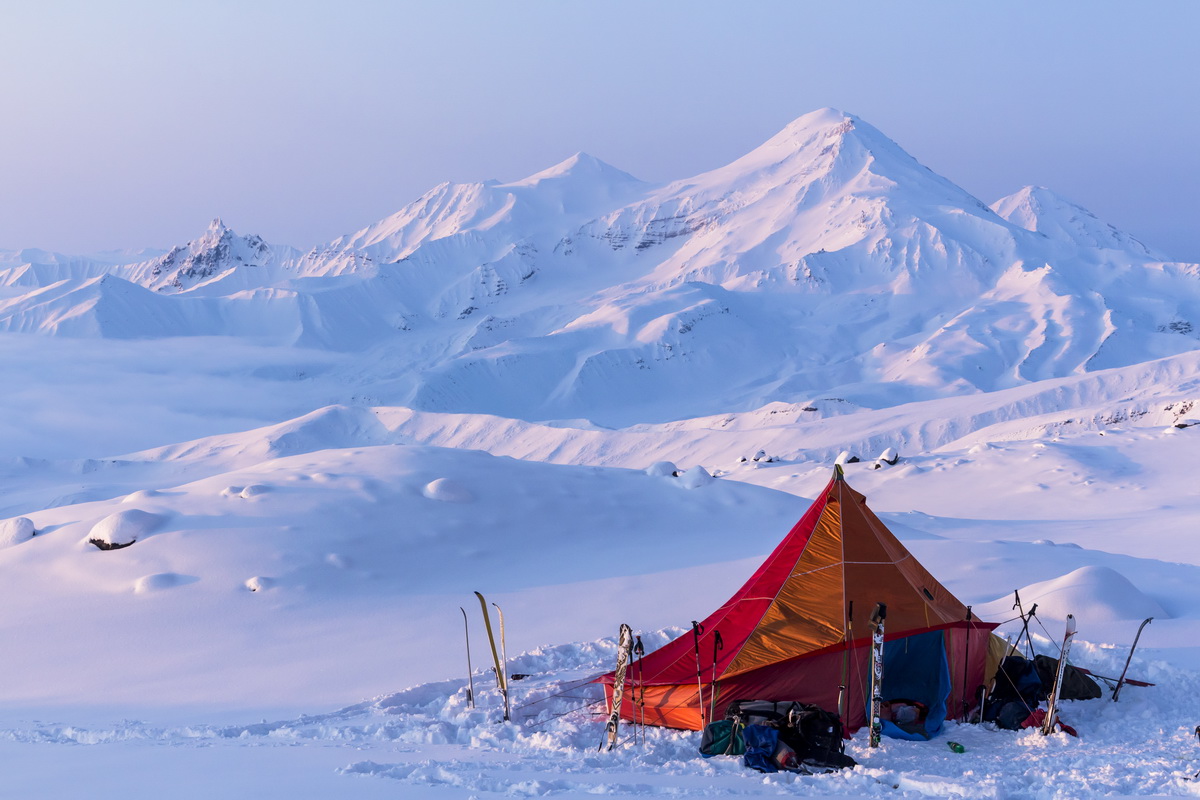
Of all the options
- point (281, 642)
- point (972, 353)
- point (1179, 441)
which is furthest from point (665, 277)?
point (281, 642)

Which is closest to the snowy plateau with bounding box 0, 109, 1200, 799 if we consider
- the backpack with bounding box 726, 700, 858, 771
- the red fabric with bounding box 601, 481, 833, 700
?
the backpack with bounding box 726, 700, 858, 771

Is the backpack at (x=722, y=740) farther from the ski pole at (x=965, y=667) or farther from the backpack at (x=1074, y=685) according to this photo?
the backpack at (x=1074, y=685)

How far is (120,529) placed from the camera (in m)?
19.3

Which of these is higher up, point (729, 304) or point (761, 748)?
point (729, 304)

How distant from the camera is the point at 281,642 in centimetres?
1591

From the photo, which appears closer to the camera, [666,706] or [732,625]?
[666,706]

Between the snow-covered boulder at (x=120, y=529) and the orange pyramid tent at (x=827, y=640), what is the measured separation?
11.3m

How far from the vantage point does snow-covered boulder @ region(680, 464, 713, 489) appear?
81.1 ft

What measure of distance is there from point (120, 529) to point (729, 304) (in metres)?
113

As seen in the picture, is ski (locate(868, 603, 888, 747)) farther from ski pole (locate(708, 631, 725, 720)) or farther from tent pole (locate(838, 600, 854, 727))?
ski pole (locate(708, 631, 725, 720))

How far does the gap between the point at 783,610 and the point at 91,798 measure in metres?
6.86

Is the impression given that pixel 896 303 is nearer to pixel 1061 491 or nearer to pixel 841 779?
pixel 1061 491

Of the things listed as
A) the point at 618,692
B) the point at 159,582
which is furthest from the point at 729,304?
the point at 618,692

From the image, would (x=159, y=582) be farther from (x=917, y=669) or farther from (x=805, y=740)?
(x=917, y=669)
